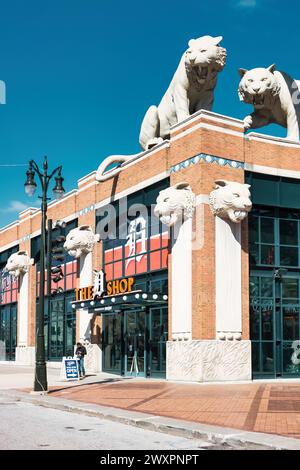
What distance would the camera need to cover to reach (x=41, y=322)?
65.7 feet

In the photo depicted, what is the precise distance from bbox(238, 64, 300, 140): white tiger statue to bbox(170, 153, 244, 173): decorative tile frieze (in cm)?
264

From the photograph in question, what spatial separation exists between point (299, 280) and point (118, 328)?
818cm

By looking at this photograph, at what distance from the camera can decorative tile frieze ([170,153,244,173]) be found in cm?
2377

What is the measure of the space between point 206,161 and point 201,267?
3.91 m

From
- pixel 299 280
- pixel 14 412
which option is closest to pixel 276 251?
pixel 299 280

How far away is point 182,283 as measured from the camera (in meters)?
23.8

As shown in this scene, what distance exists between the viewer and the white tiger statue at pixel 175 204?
77.5ft

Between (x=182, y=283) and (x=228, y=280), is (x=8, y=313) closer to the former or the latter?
(x=182, y=283)

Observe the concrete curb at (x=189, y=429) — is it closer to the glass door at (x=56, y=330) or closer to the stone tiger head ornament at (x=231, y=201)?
the stone tiger head ornament at (x=231, y=201)

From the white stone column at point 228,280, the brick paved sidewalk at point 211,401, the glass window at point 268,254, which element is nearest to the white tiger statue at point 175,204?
the white stone column at point 228,280

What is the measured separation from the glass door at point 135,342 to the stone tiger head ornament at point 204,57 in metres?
10.1

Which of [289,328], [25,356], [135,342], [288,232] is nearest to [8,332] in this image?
[25,356]
